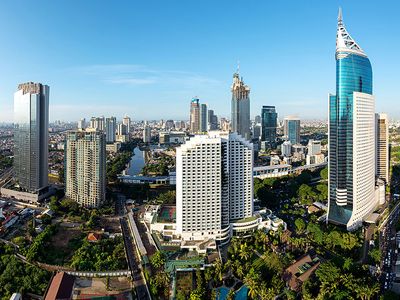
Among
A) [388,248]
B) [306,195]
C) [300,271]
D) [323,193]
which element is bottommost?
[300,271]

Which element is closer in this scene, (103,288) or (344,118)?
(103,288)

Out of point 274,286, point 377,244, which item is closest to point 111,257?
point 274,286

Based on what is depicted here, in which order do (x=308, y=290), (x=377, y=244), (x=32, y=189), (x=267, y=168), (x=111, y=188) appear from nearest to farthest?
(x=308, y=290) < (x=377, y=244) < (x=32, y=189) < (x=111, y=188) < (x=267, y=168)

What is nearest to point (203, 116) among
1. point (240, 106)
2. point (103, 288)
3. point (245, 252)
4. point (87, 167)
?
point (240, 106)

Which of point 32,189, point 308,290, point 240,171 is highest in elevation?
point 240,171

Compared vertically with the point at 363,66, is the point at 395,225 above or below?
below

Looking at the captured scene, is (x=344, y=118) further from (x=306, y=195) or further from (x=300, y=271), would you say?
(x=300, y=271)

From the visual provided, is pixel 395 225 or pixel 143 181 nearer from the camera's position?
pixel 395 225

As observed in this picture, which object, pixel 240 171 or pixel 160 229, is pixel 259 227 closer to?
pixel 240 171
